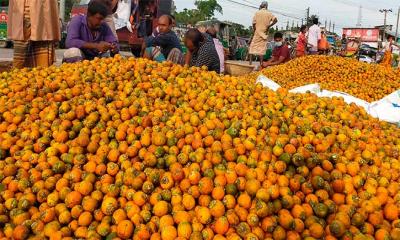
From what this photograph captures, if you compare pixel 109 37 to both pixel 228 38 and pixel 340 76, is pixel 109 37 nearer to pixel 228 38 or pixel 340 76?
pixel 340 76

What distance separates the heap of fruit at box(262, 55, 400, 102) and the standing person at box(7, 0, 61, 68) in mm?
4270

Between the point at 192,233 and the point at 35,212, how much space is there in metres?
Result: 0.93

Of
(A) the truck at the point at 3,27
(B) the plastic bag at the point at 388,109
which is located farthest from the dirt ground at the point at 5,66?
(A) the truck at the point at 3,27

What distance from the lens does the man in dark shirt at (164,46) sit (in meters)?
6.25

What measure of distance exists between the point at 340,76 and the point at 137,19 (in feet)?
23.6

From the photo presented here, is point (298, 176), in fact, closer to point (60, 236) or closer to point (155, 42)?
point (60, 236)

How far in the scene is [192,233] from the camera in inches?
72.5

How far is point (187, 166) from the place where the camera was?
2.28 meters

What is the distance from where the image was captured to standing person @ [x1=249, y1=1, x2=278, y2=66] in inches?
372

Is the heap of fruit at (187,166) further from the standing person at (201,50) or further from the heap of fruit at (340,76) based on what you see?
the heap of fruit at (340,76)

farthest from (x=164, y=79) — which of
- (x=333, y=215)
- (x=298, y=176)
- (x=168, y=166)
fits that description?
(x=333, y=215)

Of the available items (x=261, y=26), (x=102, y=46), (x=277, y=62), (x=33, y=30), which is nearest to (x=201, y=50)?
(x=102, y=46)

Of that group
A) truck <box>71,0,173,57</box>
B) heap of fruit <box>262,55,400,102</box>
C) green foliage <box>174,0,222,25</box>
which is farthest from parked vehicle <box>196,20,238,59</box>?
green foliage <box>174,0,222,25</box>

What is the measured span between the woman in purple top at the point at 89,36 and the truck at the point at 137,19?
21.2ft
